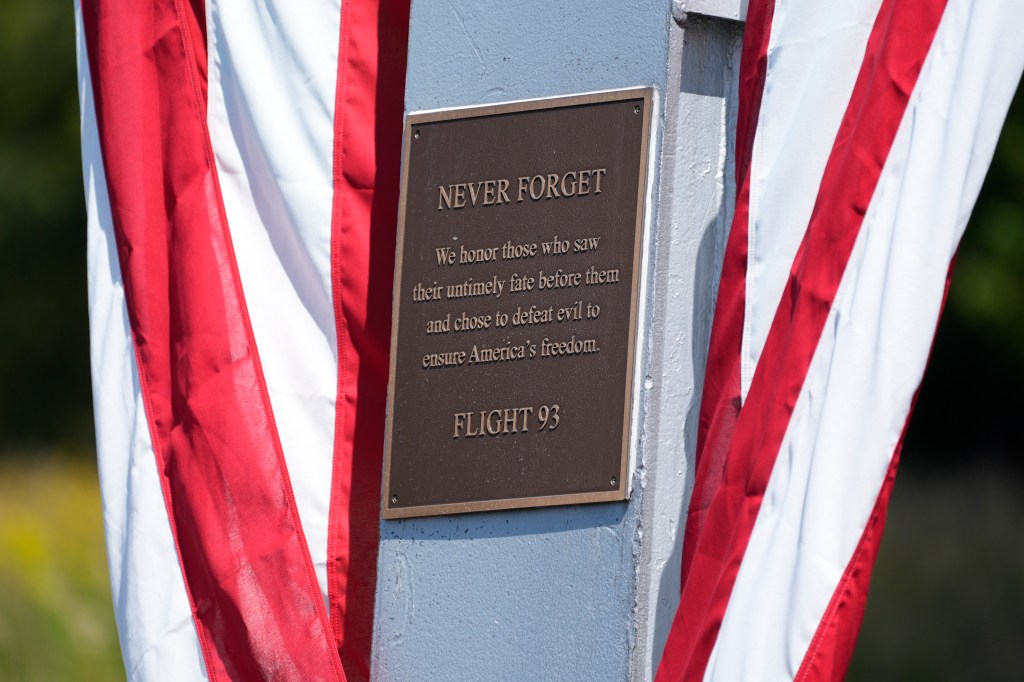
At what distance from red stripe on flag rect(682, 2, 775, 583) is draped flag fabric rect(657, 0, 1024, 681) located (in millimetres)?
91

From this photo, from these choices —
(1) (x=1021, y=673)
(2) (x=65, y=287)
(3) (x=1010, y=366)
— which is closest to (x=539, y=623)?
(1) (x=1021, y=673)

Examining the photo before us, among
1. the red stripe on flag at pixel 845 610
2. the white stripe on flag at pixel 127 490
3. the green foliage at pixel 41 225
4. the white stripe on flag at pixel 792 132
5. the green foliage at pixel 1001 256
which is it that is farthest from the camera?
the green foliage at pixel 41 225

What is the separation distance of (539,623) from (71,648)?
14.5 ft

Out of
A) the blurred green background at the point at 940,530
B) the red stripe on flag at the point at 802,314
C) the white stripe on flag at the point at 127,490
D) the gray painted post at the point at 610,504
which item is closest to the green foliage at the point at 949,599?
the blurred green background at the point at 940,530

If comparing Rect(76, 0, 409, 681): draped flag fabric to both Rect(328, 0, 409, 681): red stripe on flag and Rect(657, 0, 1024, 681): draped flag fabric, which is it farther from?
Rect(657, 0, 1024, 681): draped flag fabric

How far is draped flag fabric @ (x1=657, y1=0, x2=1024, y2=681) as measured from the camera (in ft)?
11.5

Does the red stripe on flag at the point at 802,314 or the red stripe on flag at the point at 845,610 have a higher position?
the red stripe on flag at the point at 802,314

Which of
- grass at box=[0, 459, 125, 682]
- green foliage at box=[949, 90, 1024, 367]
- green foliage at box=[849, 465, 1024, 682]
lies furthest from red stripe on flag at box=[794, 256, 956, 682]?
green foliage at box=[949, 90, 1024, 367]

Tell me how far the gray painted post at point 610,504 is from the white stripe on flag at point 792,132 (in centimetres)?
23

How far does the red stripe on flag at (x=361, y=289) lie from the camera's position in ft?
14.6

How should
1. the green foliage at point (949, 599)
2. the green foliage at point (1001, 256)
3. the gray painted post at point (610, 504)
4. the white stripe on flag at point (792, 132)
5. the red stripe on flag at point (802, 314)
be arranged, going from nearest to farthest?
the red stripe on flag at point (802, 314), the white stripe on flag at point (792, 132), the gray painted post at point (610, 504), the green foliage at point (949, 599), the green foliage at point (1001, 256)

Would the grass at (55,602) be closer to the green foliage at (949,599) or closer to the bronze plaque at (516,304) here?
the green foliage at (949,599)

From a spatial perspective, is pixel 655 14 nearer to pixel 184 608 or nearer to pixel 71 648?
pixel 184 608

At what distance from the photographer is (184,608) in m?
4.44
